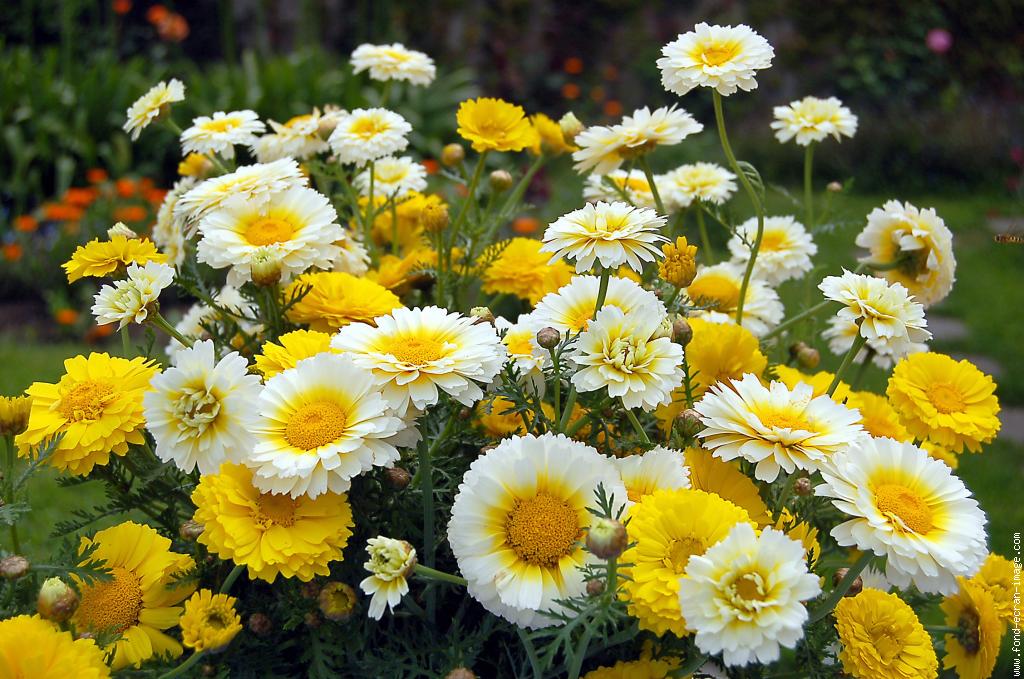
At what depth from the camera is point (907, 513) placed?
0.89 metres

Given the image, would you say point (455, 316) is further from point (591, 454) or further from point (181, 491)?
point (181, 491)

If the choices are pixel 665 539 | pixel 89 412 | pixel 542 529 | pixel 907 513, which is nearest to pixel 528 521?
pixel 542 529

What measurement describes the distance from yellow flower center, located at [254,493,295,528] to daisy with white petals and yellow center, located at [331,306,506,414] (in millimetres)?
150

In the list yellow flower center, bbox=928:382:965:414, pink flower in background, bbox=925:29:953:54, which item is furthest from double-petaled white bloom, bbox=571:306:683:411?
pink flower in background, bbox=925:29:953:54

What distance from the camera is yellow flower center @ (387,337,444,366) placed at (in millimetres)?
941

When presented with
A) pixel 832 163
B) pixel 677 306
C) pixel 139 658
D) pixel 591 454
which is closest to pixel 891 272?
pixel 677 306

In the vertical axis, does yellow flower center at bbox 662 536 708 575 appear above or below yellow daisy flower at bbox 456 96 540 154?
below

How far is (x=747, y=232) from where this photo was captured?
60.7 inches

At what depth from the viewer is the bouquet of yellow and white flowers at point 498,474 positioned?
0.86 m

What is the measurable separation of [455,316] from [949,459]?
80 centimetres

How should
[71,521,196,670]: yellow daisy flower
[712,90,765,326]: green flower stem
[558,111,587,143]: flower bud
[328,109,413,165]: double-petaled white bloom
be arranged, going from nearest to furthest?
[71,521,196,670]: yellow daisy flower < [712,90,765,326]: green flower stem < [328,109,413,165]: double-petaled white bloom < [558,111,587,143]: flower bud

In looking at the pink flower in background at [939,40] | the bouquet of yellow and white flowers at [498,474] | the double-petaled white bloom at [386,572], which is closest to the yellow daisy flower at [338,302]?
the bouquet of yellow and white flowers at [498,474]

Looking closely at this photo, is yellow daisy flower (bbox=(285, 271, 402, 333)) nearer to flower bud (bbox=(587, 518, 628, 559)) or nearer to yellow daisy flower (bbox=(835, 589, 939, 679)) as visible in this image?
flower bud (bbox=(587, 518, 628, 559))

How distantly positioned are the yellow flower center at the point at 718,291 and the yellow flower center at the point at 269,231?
0.58m
